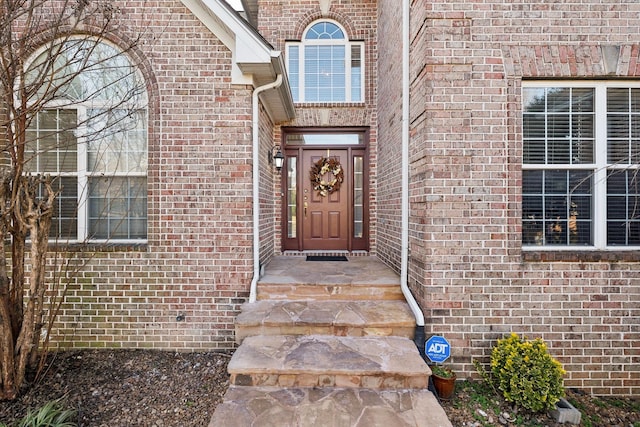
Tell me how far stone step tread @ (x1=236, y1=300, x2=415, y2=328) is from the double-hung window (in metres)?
1.62

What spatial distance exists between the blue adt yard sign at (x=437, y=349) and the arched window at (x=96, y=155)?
140 inches

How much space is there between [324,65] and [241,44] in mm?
2985

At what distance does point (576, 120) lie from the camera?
336cm

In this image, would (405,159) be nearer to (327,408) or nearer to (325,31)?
(327,408)

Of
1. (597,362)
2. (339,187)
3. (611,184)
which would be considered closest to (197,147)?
(339,187)

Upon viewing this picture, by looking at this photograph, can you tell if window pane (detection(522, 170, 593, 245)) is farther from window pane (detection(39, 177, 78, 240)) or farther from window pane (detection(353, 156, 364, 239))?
window pane (detection(39, 177, 78, 240))

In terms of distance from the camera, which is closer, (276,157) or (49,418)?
(49,418)

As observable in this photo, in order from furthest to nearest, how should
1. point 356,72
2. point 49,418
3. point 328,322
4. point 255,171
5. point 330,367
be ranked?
point 356,72 → point 255,171 → point 328,322 → point 330,367 → point 49,418

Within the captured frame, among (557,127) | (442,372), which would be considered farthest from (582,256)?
(442,372)

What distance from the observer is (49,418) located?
8.20 ft

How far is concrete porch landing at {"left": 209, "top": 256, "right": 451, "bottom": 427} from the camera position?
2432mm

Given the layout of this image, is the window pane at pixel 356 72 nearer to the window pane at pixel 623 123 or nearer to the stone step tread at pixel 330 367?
the window pane at pixel 623 123

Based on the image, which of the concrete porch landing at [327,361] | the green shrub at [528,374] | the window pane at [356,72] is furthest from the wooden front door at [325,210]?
the green shrub at [528,374]

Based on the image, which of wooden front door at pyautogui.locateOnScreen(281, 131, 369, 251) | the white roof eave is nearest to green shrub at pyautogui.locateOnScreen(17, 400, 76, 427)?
the white roof eave
